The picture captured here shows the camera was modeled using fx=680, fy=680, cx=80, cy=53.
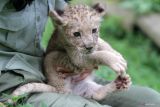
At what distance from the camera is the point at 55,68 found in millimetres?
5523

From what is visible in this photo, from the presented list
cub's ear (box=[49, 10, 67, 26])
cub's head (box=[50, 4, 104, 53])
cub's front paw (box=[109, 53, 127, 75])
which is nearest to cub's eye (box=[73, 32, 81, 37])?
cub's head (box=[50, 4, 104, 53])

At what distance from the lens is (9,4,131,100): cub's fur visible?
5.23 m

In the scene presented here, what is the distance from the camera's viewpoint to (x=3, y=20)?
530 cm

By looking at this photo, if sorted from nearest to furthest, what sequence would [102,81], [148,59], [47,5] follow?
[47,5] → [102,81] → [148,59]

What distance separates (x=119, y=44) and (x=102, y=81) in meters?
4.29

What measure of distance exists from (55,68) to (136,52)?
460 cm

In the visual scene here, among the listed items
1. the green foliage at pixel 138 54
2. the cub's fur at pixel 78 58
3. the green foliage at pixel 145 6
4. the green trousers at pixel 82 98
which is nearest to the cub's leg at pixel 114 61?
the cub's fur at pixel 78 58

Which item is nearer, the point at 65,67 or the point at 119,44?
the point at 65,67

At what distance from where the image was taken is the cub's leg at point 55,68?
5.49m

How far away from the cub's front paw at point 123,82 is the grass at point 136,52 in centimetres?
199

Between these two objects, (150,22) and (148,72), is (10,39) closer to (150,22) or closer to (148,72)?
(148,72)

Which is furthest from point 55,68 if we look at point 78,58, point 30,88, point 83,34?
point 83,34

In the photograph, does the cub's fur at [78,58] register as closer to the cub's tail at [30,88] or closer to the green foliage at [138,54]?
the cub's tail at [30,88]

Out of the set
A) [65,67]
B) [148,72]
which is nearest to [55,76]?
[65,67]
